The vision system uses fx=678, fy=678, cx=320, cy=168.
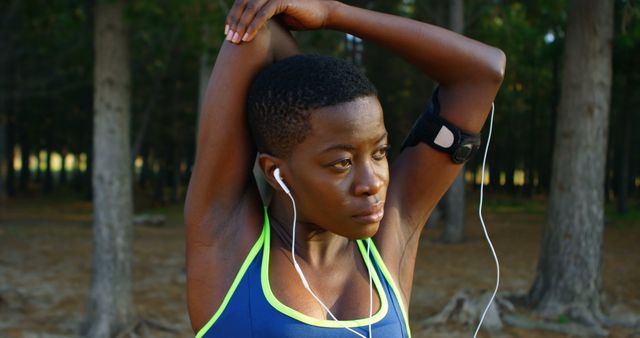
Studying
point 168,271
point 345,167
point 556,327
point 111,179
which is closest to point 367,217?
point 345,167

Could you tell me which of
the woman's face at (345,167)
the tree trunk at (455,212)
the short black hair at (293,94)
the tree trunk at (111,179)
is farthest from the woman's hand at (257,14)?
the tree trunk at (455,212)

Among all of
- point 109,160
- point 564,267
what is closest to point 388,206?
point 109,160

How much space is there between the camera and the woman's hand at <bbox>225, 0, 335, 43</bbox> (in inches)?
65.2

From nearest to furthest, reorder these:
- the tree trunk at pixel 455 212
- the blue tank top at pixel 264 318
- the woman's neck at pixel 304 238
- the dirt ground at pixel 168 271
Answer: the blue tank top at pixel 264 318 < the woman's neck at pixel 304 238 < the dirt ground at pixel 168 271 < the tree trunk at pixel 455 212

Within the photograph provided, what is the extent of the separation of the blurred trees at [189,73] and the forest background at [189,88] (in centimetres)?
5

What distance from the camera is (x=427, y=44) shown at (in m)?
1.85

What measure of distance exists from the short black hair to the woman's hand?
Answer: 0.11 metres

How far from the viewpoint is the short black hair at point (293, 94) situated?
1.62 metres

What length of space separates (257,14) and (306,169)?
398 mm

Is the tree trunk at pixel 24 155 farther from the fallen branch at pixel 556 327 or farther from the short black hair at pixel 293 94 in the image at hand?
the short black hair at pixel 293 94

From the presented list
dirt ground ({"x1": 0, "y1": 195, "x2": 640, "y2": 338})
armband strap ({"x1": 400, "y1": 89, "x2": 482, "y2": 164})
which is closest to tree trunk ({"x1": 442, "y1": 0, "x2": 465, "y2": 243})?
dirt ground ({"x1": 0, "y1": 195, "x2": 640, "y2": 338})

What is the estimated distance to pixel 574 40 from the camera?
26.2 ft

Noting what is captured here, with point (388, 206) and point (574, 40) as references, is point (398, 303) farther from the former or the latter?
point (574, 40)

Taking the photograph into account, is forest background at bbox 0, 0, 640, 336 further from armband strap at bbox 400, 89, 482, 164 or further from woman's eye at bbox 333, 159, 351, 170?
woman's eye at bbox 333, 159, 351, 170
